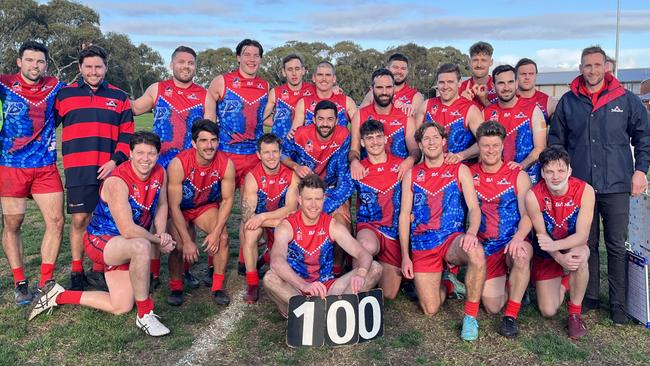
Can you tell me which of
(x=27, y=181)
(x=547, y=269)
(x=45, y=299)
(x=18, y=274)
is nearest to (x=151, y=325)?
(x=45, y=299)

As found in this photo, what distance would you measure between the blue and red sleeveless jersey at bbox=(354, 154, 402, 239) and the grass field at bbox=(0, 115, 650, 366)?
769mm

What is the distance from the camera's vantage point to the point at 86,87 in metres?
4.88

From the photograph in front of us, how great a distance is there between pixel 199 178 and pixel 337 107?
174 centimetres

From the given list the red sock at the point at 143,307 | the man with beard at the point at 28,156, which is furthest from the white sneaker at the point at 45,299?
the red sock at the point at 143,307

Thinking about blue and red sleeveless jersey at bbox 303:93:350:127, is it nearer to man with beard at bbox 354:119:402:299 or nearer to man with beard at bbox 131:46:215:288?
man with beard at bbox 354:119:402:299

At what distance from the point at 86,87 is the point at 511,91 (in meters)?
3.89

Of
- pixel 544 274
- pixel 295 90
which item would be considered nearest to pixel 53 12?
pixel 295 90

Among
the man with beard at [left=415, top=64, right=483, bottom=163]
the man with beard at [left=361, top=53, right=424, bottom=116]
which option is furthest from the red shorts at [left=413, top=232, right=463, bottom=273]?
the man with beard at [left=361, top=53, right=424, bottom=116]

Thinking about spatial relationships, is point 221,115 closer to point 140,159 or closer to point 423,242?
point 140,159

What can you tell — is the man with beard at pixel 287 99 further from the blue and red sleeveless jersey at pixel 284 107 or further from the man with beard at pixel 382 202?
the man with beard at pixel 382 202

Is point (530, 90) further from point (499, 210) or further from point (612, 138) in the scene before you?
point (499, 210)

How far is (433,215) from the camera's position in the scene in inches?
183

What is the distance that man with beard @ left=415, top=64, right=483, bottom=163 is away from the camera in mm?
5145

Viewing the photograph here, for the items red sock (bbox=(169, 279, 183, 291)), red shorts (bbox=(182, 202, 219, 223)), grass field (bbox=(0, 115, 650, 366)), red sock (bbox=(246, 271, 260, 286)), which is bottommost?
grass field (bbox=(0, 115, 650, 366))
